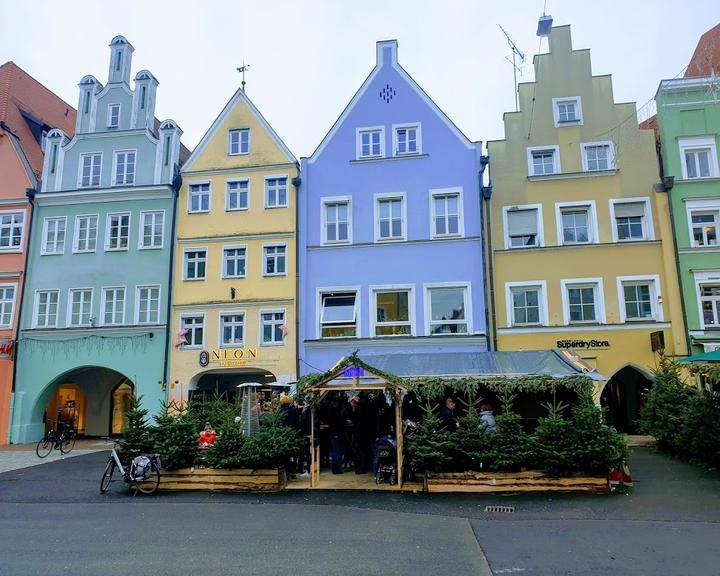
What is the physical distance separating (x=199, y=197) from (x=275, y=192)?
11.3 feet

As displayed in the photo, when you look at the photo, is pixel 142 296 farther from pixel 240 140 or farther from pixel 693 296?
pixel 693 296

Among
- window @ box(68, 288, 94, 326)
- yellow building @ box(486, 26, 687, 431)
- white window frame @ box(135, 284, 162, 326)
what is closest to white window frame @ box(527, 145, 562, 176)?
yellow building @ box(486, 26, 687, 431)

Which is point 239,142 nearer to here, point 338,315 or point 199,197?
point 199,197

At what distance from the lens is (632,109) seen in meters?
23.2

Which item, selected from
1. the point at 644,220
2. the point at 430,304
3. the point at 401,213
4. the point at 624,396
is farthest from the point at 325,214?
the point at 624,396

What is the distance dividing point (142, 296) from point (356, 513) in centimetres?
1752

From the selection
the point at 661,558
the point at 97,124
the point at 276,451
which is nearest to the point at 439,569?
the point at 661,558

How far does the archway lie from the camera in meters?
23.8

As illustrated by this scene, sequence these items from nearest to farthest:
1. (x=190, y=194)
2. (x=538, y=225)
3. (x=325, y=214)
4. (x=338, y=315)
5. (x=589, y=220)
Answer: (x=589, y=220) < (x=538, y=225) < (x=338, y=315) < (x=325, y=214) < (x=190, y=194)

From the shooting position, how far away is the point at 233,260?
2452 centimetres

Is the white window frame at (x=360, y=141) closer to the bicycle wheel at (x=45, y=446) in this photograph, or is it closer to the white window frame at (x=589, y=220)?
the white window frame at (x=589, y=220)

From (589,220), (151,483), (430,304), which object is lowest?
(151,483)

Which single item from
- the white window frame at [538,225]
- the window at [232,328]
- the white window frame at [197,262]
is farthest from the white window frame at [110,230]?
the white window frame at [538,225]

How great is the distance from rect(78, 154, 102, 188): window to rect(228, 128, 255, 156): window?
6.20m
